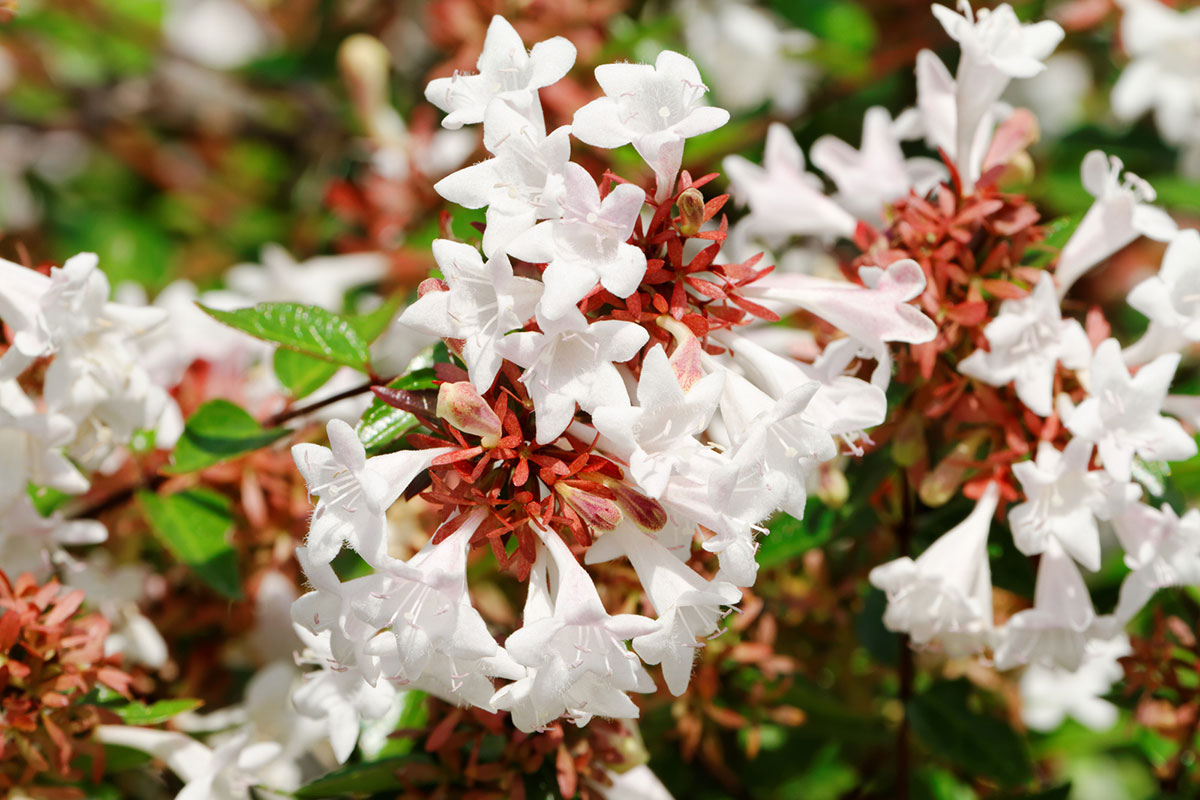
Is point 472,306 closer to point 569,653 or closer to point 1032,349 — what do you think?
point 569,653

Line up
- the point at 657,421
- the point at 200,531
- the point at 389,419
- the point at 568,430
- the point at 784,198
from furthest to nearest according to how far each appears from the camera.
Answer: the point at 784,198 → the point at 200,531 → the point at 389,419 → the point at 568,430 → the point at 657,421

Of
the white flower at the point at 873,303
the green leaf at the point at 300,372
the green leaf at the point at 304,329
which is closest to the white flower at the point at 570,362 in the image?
the white flower at the point at 873,303

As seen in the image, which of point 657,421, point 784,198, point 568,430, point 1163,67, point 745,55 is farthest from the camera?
point 745,55

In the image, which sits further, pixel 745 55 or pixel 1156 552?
pixel 745 55

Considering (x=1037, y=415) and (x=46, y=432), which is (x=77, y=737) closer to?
(x=46, y=432)

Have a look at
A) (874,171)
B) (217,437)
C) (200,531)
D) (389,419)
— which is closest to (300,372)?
(217,437)

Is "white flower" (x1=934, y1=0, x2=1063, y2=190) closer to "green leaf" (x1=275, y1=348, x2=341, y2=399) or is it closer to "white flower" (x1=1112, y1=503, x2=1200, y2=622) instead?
"white flower" (x1=1112, y1=503, x2=1200, y2=622)

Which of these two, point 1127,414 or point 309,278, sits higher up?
point 1127,414

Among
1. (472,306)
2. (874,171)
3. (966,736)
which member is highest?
(472,306)
